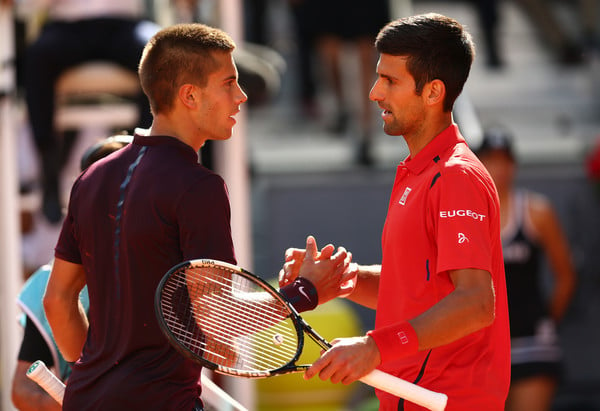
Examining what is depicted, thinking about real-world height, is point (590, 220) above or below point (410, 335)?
below

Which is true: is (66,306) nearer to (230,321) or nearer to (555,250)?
(230,321)

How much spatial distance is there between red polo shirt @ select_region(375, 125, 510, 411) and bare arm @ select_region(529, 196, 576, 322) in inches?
124

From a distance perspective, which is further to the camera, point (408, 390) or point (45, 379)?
point (45, 379)

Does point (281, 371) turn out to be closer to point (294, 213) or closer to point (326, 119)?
point (294, 213)

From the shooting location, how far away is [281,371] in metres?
2.49

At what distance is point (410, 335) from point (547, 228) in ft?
11.4

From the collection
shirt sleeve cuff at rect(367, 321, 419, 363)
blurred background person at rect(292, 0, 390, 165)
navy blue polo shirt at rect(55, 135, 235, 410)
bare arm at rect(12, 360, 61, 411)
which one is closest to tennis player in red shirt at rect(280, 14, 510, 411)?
shirt sleeve cuff at rect(367, 321, 419, 363)

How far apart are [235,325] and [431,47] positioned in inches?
30.7

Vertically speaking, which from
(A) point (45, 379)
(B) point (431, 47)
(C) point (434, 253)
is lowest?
(A) point (45, 379)

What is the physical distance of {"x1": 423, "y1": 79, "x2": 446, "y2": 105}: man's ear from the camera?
266 centimetres

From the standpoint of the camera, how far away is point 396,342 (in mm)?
2438

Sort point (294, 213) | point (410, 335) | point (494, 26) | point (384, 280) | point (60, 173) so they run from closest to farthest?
1. point (410, 335)
2. point (384, 280)
3. point (60, 173)
4. point (294, 213)
5. point (494, 26)

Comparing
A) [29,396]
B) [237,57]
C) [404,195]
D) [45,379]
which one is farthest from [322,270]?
[237,57]

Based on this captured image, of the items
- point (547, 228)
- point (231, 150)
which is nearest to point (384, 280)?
point (231, 150)
